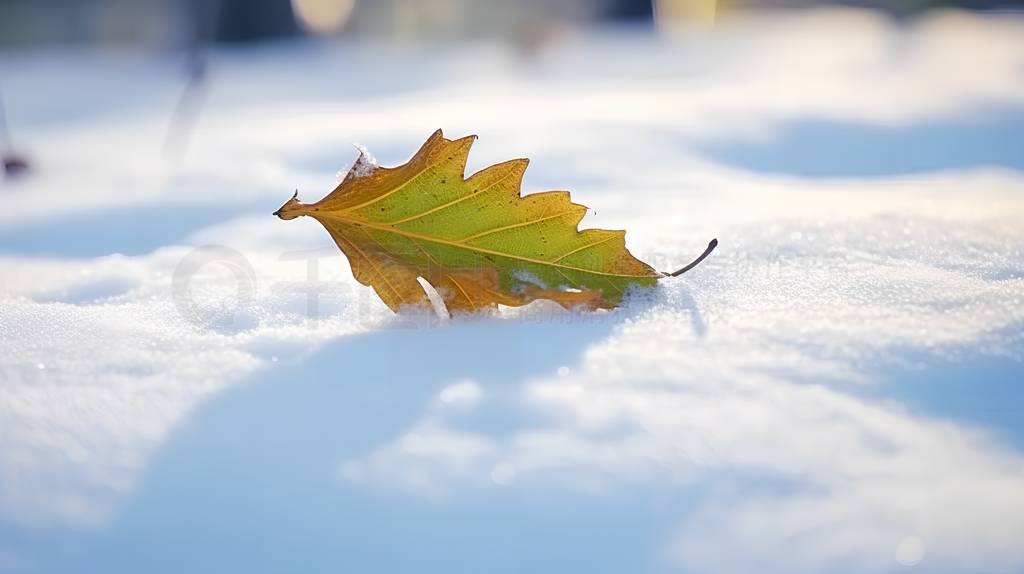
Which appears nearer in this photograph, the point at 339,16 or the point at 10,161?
the point at 10,161

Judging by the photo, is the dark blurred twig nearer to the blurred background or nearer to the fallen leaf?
the fallen leaf

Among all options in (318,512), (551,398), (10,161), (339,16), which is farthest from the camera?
(339,16)

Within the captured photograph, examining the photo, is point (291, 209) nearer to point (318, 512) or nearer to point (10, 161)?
point (318, 512)

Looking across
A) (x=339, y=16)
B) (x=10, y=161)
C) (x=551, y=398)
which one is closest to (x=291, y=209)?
(x=551, y=398)

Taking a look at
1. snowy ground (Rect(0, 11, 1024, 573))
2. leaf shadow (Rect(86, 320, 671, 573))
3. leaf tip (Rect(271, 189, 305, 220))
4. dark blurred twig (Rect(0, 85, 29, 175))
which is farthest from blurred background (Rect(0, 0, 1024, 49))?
leaf shadow (Rect(86, 320, 671, 573))

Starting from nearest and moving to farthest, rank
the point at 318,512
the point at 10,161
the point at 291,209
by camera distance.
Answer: the point at 318,512 → the point at 291,209 → the point at 10,161

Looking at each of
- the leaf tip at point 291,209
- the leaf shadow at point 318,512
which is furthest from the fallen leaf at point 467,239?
the leaf shadow at point 318,512

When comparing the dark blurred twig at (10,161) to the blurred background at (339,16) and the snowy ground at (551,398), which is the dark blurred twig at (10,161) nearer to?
the snowy ground at (551,398)
